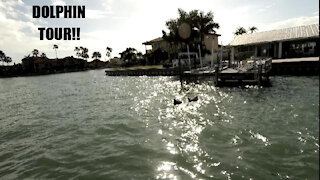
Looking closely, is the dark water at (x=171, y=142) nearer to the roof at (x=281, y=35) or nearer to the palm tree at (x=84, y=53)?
the roof at (x=281, y=35)

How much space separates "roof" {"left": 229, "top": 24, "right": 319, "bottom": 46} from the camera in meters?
39.2

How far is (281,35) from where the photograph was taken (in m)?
43.2

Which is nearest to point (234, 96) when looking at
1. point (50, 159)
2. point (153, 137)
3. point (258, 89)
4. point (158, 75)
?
point (258, 89)

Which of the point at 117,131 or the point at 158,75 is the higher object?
the point at 158,75

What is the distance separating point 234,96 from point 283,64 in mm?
17733

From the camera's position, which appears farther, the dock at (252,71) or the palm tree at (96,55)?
the palm tree at (96,55)

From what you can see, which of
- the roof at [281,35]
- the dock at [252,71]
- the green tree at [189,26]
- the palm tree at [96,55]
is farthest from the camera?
the palm tree at [96,55]

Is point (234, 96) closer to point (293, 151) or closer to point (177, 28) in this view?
point (293, 151)

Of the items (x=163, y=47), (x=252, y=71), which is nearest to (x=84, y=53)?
(x=163, y=47)

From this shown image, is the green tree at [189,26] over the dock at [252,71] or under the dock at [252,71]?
over

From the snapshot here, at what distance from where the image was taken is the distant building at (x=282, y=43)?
1561 inches

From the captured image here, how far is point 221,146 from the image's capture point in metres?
10.3

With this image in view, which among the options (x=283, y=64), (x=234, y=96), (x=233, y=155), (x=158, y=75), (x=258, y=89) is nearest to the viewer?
(x=233, y=155)

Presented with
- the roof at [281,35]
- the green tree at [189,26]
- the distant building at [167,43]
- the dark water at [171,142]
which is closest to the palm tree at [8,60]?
the distant building at [167,43]
